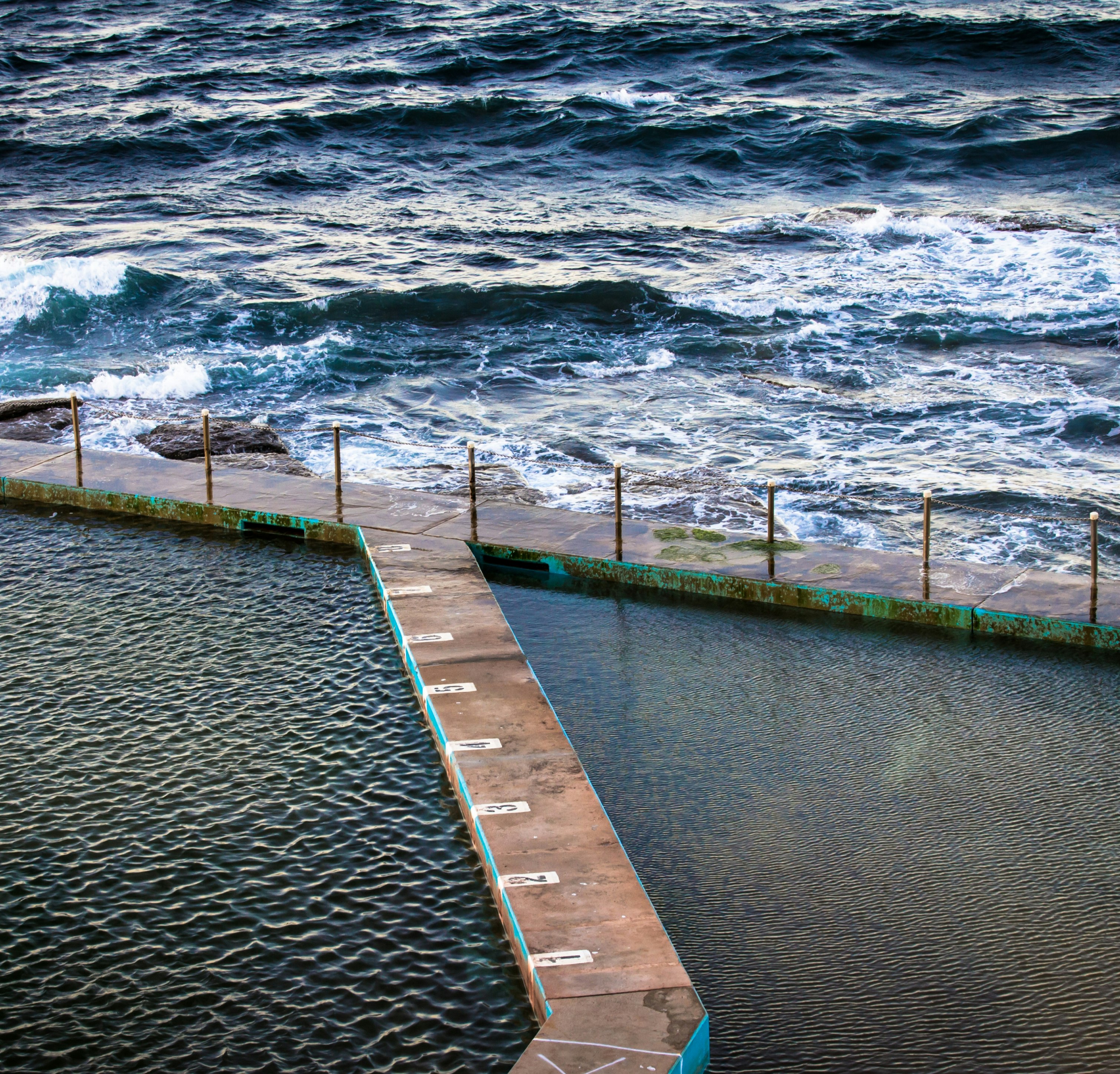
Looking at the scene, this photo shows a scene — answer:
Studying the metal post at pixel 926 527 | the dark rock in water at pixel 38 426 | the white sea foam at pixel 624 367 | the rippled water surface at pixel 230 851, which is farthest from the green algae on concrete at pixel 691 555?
the white sea foam at pixel 624 367

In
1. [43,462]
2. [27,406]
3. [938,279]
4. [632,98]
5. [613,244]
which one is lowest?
[27,406]

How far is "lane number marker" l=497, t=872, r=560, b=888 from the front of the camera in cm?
732

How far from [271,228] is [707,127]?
1408 centimetres

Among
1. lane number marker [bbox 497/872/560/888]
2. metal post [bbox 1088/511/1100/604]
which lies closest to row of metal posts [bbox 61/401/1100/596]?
metal post [bbox 1088/511/1100/604]

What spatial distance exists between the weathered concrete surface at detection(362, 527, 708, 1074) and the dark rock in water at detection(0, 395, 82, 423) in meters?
10.2

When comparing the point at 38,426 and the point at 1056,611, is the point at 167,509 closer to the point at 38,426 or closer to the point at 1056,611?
the point at 38,426

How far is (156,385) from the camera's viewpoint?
76.6 feet

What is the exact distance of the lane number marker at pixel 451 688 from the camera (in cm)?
968

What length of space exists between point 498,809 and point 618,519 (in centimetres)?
521

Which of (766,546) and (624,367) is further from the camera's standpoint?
(624,367)

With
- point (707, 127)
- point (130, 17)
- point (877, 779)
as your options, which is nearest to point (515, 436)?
point (877, 779)

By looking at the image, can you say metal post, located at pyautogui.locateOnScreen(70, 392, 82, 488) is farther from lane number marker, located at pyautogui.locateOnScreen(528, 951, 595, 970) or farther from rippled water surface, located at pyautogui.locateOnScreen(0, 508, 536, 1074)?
lane number marker, located at pyautogui.locateOnScreen(528, 951, 595, 970)

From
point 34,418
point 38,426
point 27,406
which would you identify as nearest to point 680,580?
point 38,426

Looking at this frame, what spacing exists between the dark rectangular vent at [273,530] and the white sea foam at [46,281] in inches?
670
